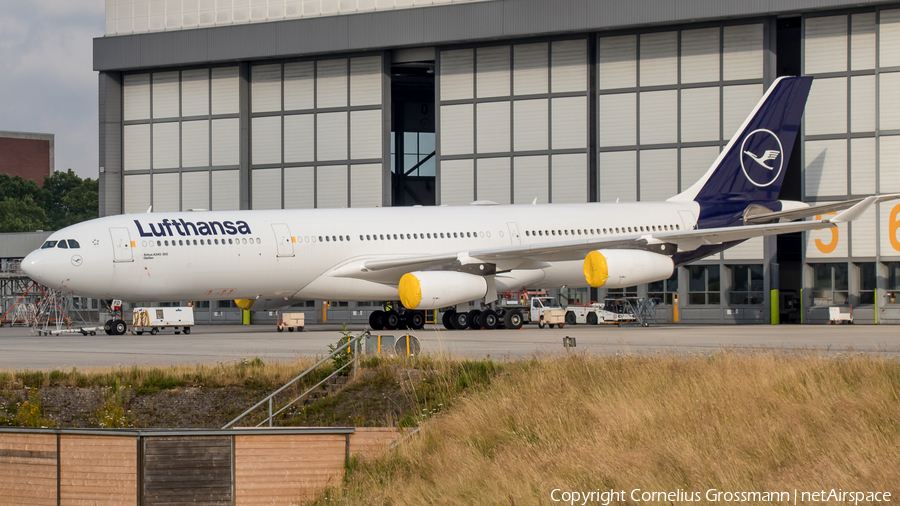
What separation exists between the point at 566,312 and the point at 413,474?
94.5 feet

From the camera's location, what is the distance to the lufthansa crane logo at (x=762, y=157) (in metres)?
33.4

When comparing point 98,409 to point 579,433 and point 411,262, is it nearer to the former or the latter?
point 579,433

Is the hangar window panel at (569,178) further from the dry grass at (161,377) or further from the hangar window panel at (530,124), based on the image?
the dry grass at (161,377)

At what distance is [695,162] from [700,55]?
14.8ft

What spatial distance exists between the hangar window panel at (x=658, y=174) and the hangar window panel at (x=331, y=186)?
14.0 metres

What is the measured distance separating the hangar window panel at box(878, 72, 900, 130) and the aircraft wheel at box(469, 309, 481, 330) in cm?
1869

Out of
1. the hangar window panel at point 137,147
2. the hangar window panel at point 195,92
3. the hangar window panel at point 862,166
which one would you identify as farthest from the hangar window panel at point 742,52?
the hangar window panel at point 137,147

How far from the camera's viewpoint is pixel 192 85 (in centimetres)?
4609

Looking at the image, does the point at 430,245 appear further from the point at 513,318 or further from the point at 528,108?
the point at 528,108

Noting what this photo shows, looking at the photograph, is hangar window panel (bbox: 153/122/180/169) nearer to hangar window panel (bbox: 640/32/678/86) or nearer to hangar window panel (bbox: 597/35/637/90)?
hangar window panel (bbox: 597/35/637/90)

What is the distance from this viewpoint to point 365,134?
142 ft

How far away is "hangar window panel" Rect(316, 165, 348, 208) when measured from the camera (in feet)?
144

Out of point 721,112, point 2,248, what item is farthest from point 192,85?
point 721,112

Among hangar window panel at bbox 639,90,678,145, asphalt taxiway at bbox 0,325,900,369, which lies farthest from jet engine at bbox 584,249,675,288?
hangar window panel at bbox 639,90,678,145
